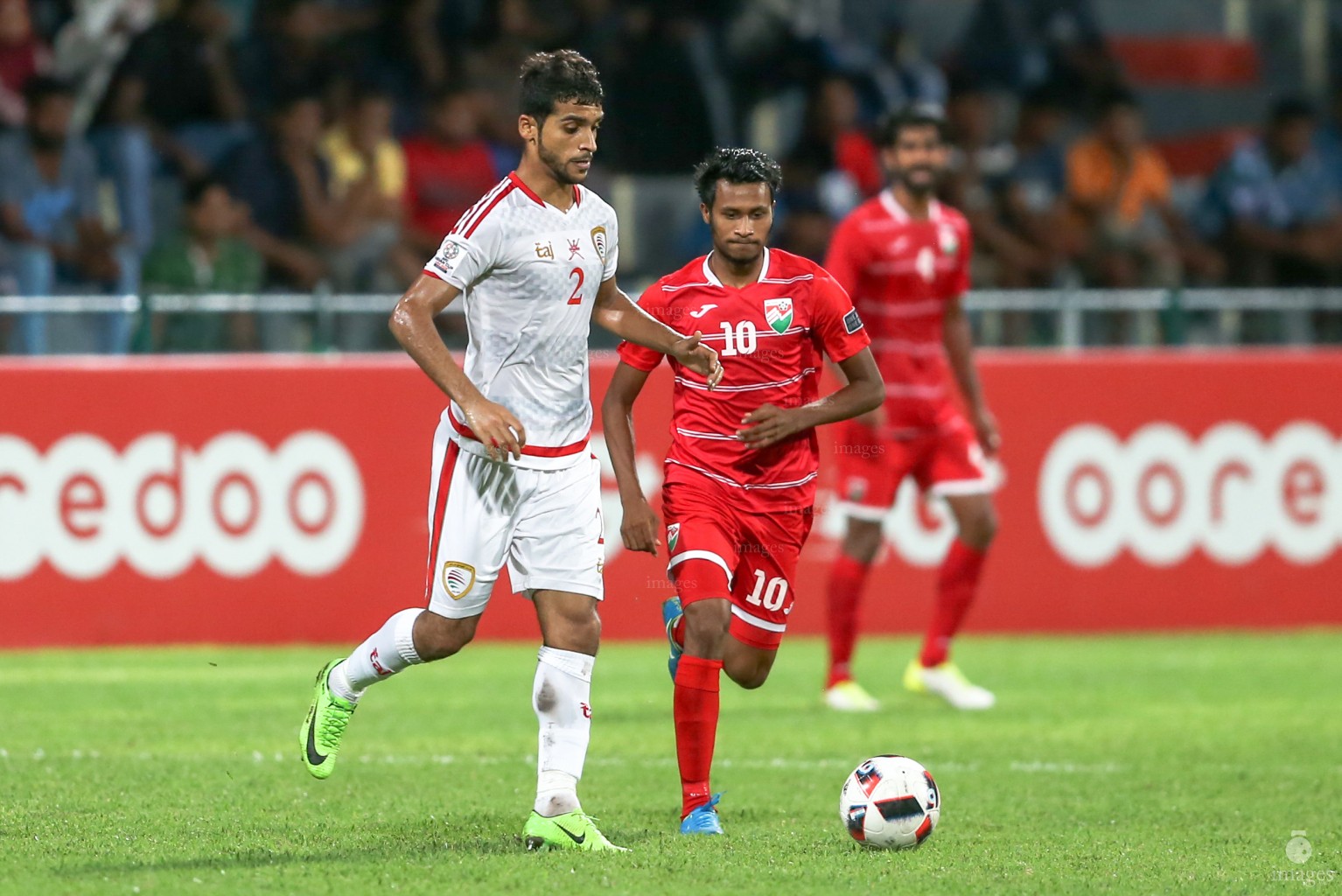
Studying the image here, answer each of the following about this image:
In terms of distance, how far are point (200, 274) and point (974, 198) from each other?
6.21 meters

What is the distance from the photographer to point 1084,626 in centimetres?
1277

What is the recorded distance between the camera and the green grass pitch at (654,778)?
548 centimetres

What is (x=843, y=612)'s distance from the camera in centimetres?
983

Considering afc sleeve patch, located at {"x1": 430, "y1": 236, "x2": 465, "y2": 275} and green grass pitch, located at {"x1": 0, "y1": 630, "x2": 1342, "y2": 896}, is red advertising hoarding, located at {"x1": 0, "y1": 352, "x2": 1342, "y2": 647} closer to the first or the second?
green grass pitch, located at {"x1": 0, "y1": 630, "x2": 1342, "y2": 896}

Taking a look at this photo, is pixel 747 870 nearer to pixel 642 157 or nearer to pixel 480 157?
pixel 480 157

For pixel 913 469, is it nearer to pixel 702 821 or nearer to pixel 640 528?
pixel 640 528

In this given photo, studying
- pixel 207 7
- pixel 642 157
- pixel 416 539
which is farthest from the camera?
pixel 642 157

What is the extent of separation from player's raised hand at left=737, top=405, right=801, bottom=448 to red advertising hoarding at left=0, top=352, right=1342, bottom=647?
5.32 metres

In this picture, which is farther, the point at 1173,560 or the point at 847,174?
the point at 847,174

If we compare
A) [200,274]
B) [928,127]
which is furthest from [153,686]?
[928,127]

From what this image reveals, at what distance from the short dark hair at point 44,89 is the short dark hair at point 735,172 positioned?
7.68 metres

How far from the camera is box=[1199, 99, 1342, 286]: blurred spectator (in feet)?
51.3

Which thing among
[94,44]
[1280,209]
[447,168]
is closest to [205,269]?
[447,168]

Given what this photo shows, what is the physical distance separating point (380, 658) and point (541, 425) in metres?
0.92
